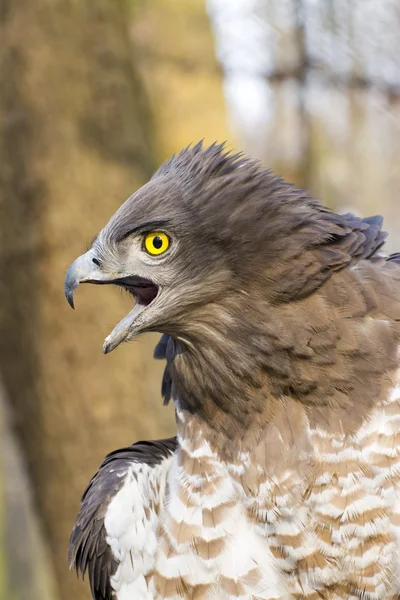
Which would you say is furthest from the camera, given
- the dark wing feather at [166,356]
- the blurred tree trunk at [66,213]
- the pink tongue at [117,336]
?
the blurred tree trunk at [66,213]

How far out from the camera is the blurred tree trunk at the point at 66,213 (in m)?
3.94

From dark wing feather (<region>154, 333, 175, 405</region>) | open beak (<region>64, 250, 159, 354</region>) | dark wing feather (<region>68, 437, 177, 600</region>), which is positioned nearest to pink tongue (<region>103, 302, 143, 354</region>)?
open beak (<region>64, 250, 159, 354</region>)

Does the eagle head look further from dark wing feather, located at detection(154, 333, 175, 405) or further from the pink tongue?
dark wing feather, located at detection(154, 333, 175, 405)

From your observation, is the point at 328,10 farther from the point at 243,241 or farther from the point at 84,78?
the point at 243,241

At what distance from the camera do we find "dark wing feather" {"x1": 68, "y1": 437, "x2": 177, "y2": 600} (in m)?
2.54

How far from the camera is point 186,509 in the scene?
2.36 metres

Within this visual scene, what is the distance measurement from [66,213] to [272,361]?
2.05 m

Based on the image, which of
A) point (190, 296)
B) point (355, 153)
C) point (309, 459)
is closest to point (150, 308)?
point (190, 296)

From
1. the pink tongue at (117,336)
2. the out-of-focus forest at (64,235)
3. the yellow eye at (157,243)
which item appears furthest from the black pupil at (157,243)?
the out-of-focus forest at (64,235)

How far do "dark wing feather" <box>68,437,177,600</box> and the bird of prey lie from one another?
0.33 metres

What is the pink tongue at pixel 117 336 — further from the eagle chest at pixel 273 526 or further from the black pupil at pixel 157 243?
the eagle chest at pixel 273 526

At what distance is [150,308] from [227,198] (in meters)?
0.38

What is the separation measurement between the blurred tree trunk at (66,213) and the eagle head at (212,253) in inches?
69.7

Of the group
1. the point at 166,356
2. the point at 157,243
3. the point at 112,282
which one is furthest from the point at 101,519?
the point at 157,243
